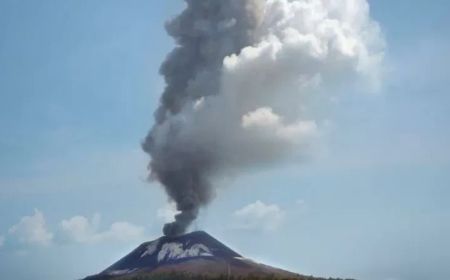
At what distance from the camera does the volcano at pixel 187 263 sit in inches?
5089

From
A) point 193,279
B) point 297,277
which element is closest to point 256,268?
point 297,277

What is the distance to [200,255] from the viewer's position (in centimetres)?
14225

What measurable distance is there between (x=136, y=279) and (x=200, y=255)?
21.0 m

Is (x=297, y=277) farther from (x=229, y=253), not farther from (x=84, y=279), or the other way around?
(x=84, y=279)

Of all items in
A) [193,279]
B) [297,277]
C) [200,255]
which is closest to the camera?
[193,279]

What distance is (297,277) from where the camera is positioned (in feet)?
435

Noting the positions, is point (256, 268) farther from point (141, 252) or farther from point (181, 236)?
point (141, 252)

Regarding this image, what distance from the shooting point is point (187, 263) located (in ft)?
447

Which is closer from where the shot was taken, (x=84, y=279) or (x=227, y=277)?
(x=227, y=277)

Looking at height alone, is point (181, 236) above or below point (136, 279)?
above

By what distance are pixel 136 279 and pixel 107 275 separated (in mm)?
→ 16822

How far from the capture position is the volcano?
129250 mm

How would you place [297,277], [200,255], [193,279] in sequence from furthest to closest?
[200,255] < [297,277] < [193,279]

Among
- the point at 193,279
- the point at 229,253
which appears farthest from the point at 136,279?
the point at 229,253
